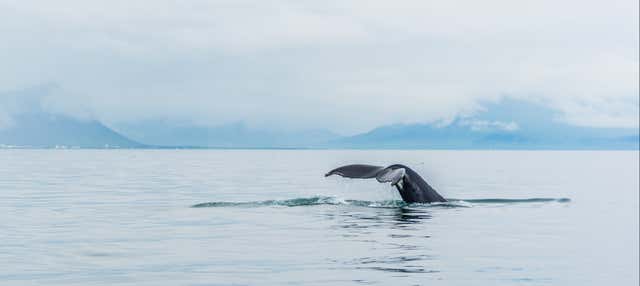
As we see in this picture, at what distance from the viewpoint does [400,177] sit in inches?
950

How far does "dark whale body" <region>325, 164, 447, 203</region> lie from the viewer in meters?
24.3

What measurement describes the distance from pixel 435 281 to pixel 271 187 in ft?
96.7

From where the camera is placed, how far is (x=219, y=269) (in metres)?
15.3

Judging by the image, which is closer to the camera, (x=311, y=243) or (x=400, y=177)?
(x=311, y=243)

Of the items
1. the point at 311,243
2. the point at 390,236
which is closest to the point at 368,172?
the point at 390,236

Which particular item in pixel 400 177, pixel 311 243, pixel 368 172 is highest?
pixel 368 172

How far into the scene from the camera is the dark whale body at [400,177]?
24292 millimetres

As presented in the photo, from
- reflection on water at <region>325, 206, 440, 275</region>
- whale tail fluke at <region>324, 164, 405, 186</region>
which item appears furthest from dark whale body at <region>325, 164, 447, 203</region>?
reflection on water at <region>325, 206, 440, 275</region>

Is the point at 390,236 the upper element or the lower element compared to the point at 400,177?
lower

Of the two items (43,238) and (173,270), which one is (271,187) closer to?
(43,238)

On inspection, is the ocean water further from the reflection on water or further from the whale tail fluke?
the whale tail fluke

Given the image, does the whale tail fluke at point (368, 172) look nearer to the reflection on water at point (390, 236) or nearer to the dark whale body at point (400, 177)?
the dark whale body at point (400, 177)

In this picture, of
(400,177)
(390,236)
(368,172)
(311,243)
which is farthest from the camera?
(368,172)

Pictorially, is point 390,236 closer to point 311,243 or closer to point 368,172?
point 311,243
